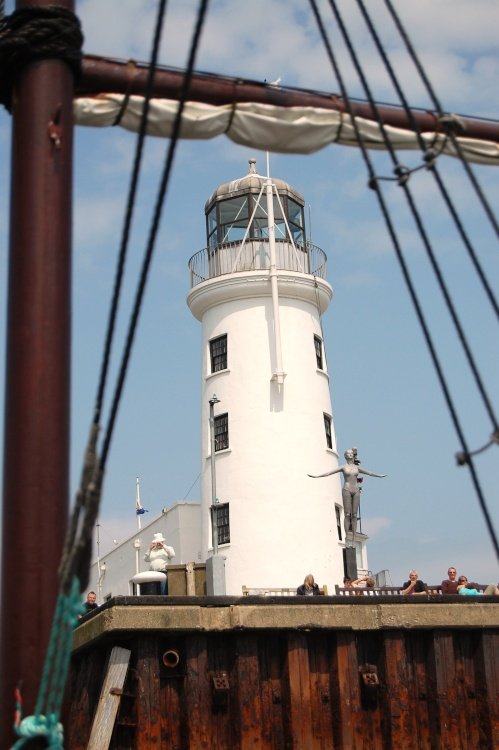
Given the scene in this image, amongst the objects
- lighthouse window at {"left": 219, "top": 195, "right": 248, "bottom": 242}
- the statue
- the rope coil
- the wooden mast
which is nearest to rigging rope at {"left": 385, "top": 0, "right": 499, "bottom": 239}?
the wooden mast

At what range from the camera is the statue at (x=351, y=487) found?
28203 mm

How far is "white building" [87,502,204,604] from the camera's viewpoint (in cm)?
3422

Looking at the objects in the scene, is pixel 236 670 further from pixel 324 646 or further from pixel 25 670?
pixel 25 670

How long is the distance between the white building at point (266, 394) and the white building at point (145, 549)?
208 centimetres

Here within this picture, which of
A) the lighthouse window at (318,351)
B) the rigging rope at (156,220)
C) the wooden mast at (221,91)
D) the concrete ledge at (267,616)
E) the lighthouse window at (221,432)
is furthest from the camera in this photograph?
the lighthouse window at (318,351)

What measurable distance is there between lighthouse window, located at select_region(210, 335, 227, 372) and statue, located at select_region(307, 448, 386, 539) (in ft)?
16.3

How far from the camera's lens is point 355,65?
9.55m

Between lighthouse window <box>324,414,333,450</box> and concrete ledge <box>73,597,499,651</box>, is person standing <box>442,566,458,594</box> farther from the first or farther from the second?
lighthouse window <box>324,414,333,450</box>

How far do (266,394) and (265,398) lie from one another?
134 millimetres

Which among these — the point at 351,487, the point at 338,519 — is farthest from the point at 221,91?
the point at 338,519

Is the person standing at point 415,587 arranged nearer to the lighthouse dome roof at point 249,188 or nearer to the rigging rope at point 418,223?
the rigging rope at point 418,223

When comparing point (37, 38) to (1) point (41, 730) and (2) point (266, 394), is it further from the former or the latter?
(2) point (266, 394)

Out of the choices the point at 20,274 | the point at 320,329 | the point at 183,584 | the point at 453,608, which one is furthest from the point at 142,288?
the point at 320,329

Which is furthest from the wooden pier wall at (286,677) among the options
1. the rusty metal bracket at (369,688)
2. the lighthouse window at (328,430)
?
the lighthouse window at (328,430)
